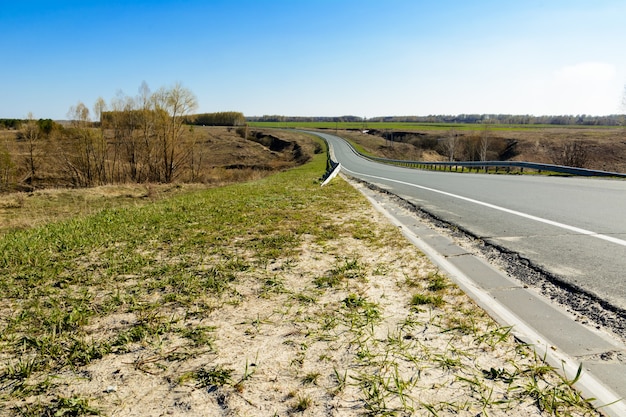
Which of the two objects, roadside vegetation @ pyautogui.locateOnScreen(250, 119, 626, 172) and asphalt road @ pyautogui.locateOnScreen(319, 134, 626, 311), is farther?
roadside vegetation @ pyautogui.locateOnScreen(250, 119, 626, 172)

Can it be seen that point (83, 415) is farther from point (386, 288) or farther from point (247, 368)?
point (386, 288)

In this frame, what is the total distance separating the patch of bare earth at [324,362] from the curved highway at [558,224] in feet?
5.49

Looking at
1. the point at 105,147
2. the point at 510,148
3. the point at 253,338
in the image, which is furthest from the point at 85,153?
the point at 510,148

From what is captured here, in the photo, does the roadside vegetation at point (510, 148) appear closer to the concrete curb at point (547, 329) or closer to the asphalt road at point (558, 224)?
the asphalt road at point (558, 224)

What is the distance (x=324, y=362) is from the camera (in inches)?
99.1

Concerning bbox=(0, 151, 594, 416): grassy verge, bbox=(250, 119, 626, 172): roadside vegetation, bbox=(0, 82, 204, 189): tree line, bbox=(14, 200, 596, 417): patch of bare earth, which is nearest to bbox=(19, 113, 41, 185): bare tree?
bbox=(0, 82, 204, 189): tree line

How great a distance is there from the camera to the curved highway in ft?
13.3

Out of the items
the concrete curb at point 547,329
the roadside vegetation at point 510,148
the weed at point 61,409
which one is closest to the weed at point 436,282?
the concrete curb at point 547,329

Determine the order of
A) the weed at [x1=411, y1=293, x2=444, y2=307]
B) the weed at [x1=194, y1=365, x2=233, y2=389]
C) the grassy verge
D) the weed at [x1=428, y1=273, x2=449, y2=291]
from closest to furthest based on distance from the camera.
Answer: the grassy verge, the weed at [x1=194, y1=365, x2=233, y2=389], the weed at [x1=411, y1=293, x2=444, y2=307], the weed at [x1=428, y1=273, x2=449, y2=291]

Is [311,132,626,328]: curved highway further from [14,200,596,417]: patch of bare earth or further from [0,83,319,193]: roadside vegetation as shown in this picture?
[0,83,319,193]: roadside vegetation

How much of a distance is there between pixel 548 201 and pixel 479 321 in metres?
7.20

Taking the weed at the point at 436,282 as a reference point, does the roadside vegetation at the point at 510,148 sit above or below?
above

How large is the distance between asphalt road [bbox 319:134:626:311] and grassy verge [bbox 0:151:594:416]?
1.56 meters

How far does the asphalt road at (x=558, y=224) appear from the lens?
4.07 meters
